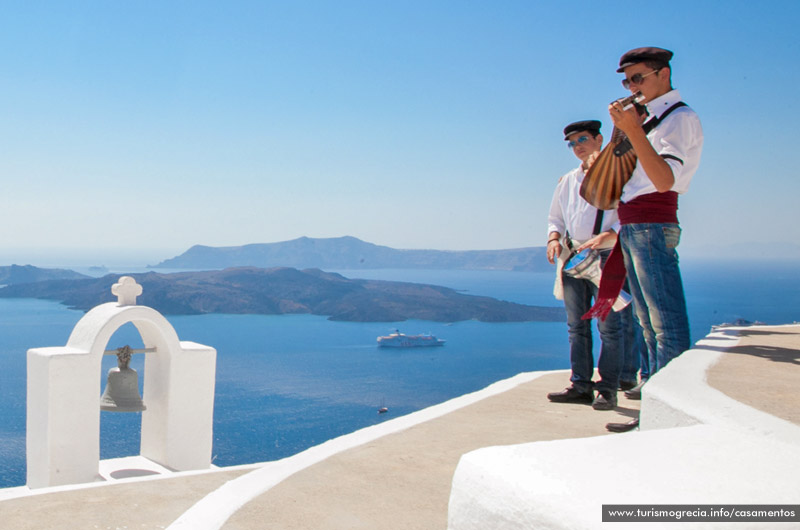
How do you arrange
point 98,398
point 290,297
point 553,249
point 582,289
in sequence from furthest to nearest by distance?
1. point 290,297
2. point 98,398
3. point 553,249
4. point 582,289

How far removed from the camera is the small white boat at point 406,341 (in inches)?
3637

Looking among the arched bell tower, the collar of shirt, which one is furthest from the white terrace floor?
the arched bell tower

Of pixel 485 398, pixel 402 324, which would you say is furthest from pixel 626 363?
pixel 402 324

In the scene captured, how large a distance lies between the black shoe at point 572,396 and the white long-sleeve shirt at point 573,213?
2.55 feet

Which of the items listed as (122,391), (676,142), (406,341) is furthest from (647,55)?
(406,341)

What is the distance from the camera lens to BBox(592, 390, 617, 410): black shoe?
3.22m

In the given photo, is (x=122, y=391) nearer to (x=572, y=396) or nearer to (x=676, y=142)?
(x=572, y=396)

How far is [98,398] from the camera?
580cm

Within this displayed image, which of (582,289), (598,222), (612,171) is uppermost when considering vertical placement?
(612,171)

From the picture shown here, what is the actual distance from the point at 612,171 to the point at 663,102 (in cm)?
31

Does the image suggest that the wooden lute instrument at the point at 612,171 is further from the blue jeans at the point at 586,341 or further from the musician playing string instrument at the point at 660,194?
the blue jeans at the point at 586,341

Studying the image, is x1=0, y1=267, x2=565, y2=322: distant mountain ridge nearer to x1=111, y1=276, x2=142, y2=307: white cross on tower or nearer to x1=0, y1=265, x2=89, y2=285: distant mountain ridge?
x1=0, y1=265, x2=89, y2=285: distant mountain ridge

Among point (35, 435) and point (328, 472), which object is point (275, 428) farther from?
point (328, 472)

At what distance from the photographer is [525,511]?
97cm
